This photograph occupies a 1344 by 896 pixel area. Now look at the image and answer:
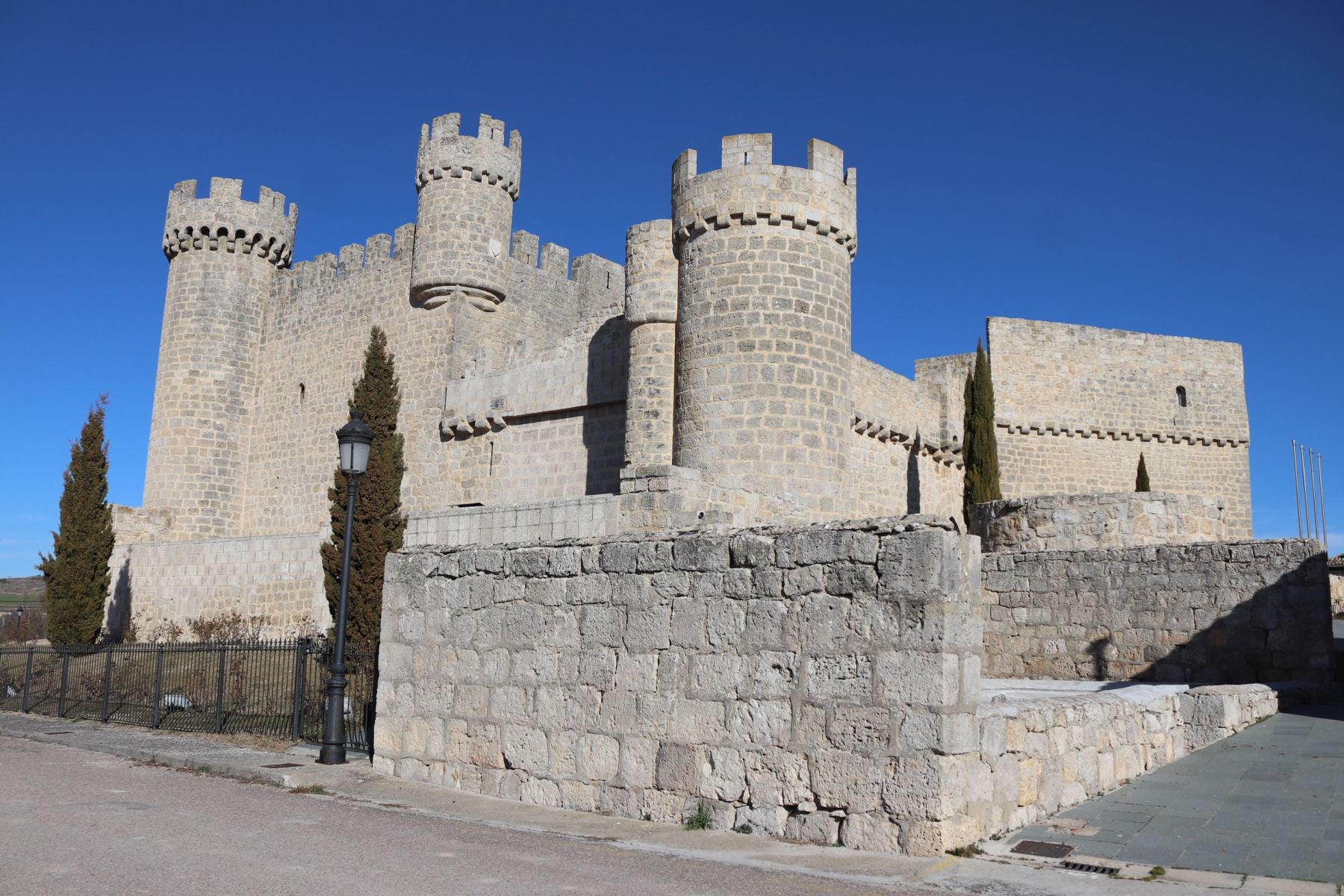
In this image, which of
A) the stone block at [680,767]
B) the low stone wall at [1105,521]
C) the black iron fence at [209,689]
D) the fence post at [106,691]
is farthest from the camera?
the fence post at [106,691]

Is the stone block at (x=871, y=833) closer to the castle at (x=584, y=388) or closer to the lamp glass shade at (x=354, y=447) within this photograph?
the castle at (x=584, y=388)

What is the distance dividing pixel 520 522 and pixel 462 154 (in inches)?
592

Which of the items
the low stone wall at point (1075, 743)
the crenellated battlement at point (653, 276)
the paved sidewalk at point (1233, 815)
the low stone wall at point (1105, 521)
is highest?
the crenellated battlement at point (653, 276)

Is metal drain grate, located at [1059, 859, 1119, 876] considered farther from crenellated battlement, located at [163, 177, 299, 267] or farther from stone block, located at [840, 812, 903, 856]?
crenellated battlement, located at [163, 177, 299, 267]

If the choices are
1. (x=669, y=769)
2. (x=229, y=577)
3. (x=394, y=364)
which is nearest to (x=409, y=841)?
(x=669, y=769)

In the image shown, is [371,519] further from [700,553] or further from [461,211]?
[700,553]

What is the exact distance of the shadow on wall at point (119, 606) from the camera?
24906mm

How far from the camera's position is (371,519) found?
1898 cm

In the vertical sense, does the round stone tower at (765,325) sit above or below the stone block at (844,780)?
above

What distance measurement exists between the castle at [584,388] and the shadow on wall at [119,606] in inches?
14.7

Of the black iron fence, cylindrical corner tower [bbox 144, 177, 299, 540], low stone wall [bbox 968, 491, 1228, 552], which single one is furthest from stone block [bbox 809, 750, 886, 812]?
cylindrical corner tower [bbox 144, 177, 299, 540]

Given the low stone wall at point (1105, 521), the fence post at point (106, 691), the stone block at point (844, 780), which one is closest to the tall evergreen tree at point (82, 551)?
the fence post at point (106, 691)

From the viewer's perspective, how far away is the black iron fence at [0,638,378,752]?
12.1m

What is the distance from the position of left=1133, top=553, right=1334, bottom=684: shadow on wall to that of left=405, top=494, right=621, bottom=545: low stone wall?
238 inches
